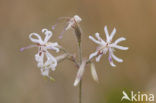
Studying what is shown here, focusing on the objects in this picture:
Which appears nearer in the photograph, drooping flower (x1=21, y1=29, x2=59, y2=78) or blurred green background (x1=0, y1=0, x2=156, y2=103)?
drooping flower (x1=21, y1=29, x2=59, y2=78)

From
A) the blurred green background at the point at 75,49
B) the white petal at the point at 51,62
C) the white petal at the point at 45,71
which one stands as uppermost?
the blurred green background at the point at 75,49

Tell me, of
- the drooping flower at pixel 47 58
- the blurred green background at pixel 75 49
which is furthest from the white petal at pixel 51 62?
the blurred green background at pixel 75 49

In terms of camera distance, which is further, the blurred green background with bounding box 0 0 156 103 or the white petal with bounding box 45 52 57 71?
the blurred green background with bounding box 0 0 156 103

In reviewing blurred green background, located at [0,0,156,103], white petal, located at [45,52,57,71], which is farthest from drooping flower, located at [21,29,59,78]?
blurred green background, located at [0,0,156,103]

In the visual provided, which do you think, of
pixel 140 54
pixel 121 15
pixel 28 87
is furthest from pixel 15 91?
pixel 121 15

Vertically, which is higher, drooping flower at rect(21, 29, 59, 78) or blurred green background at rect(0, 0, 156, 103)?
blurred green background at rect(0, 0, 156, 103)

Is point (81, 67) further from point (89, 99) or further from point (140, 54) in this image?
point (140, 54)

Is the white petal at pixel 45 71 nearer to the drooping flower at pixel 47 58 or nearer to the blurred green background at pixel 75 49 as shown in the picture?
the drooping flower at pixel 47 58

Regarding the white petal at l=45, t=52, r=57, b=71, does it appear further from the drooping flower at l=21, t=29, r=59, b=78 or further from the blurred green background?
the blurred green background

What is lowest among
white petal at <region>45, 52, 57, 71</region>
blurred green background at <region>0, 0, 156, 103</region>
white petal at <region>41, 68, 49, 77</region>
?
white petal at <region>41, 68, 49, 77</region>
